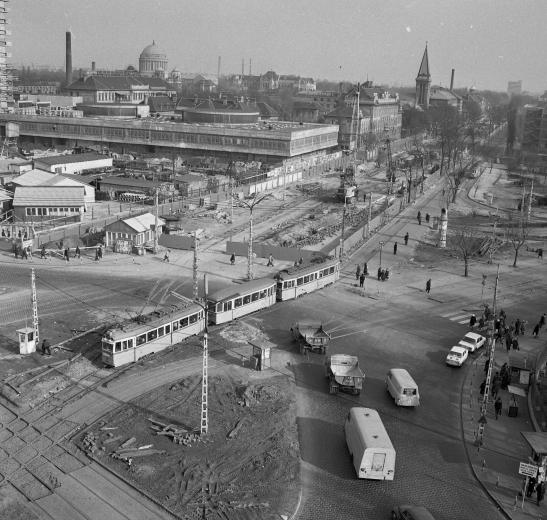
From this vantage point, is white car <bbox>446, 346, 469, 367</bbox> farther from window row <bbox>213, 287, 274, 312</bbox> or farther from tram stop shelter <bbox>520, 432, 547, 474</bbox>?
window row <bbox>213, 287, 274, 312</bbox>

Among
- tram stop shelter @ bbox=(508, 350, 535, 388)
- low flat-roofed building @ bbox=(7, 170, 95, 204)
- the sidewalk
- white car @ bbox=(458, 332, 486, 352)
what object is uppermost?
low flat-roofed building @ bbox=(7, 170, 95, 204)

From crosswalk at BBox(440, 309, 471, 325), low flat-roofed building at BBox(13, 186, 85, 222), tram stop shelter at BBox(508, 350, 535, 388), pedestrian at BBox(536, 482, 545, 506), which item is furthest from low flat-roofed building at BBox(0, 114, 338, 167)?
pedestrian at BBox(536, 482, 545, 506)

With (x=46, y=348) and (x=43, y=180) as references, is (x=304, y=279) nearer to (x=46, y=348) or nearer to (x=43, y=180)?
(x=46, y=348)

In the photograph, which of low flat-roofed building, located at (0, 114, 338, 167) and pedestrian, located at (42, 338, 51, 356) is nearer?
pedestrian, located at (42, 338, 51, 356)

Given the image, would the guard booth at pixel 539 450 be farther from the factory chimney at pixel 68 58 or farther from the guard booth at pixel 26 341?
the factory chimney at pixel 68 58

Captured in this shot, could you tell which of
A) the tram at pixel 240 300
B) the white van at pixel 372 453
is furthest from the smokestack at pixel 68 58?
the white van at pixel 372 453

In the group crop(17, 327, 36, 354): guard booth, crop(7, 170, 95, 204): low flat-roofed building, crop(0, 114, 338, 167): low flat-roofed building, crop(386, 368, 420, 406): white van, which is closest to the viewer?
crop(386, 368, 420, 406): white van

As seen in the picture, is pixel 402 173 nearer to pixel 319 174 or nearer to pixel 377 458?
pixel 319 174
